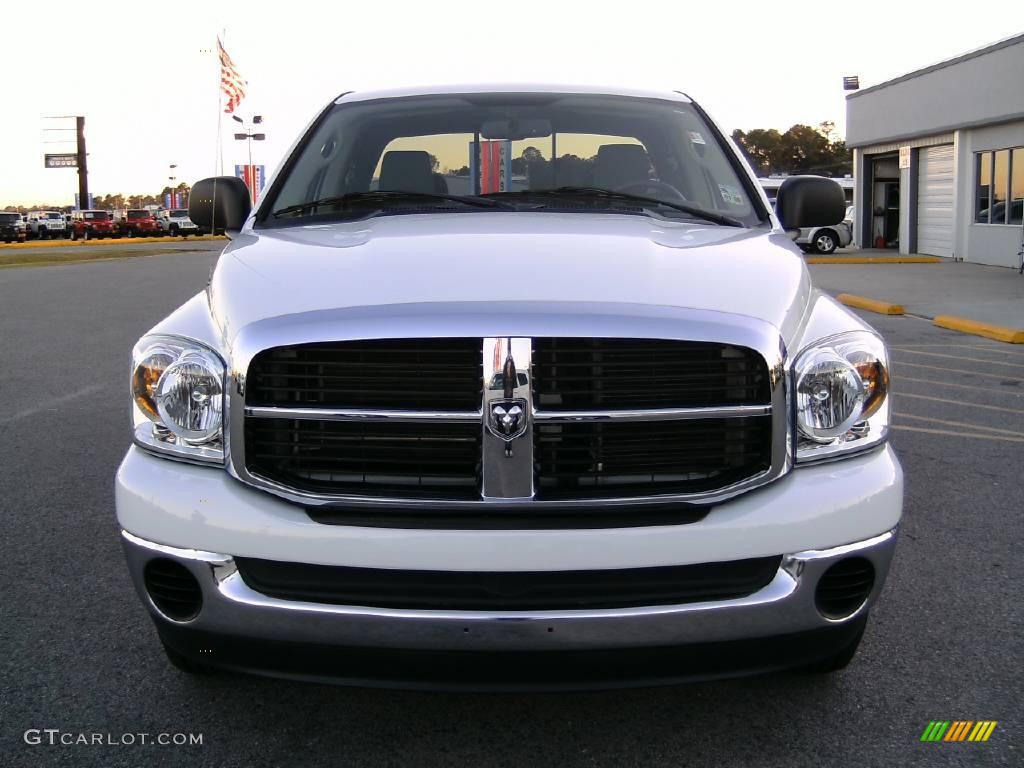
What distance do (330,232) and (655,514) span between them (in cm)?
150

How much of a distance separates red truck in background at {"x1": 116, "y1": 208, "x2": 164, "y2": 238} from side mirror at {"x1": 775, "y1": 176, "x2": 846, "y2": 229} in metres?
59.6

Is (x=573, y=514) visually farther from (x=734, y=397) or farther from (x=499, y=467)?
(x=734, y=397)

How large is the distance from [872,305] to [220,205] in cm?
1214

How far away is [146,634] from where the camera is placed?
345 centimetres

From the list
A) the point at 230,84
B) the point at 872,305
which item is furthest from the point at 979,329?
the point at 230,84

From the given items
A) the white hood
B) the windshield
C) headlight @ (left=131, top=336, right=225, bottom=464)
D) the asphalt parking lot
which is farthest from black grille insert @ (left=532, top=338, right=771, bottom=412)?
the windshield

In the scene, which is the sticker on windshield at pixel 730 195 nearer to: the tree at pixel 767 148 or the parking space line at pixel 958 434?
the parking space line at pixel 958 434

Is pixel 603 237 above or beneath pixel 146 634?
above

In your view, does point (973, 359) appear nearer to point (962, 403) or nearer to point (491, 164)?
point (962, 403)

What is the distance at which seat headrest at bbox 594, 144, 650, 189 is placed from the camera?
157 inches

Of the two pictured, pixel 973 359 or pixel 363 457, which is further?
pixel 973 359

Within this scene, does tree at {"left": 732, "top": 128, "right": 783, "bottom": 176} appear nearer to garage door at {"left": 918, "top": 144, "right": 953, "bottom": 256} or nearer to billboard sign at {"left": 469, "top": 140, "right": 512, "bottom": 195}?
garage door at {"left": 918, "top": 144, "right": 953, "bottom": 256}

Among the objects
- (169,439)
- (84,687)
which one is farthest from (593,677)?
(84,687)

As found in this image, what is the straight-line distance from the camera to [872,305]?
575 inches
